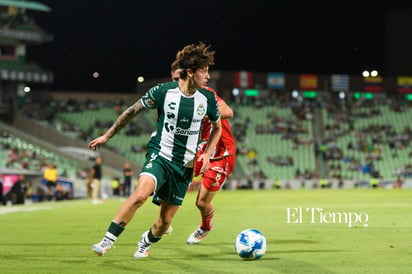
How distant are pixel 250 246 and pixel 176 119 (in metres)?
1.81

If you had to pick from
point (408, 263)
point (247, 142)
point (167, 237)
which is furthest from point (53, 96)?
point (408, 263)

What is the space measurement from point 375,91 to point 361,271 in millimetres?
73331

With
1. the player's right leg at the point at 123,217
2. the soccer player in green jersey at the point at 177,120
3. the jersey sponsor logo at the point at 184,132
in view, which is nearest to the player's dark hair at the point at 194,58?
the soccer player in green jersey at the point at 177,120

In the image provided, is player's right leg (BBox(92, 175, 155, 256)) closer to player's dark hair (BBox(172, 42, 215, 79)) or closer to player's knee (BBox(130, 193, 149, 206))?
player's knee (BBox(130, 193, 149, 206))

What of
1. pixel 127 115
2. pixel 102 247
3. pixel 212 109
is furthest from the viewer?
pixel 212 109

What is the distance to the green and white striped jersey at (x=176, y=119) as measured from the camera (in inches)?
349

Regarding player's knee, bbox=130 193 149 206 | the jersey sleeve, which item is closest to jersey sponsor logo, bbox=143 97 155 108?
the jersey sleeve

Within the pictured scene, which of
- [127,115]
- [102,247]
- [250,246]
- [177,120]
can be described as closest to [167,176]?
[177,120]

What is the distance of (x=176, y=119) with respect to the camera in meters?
8.88

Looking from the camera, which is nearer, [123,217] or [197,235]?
[123,217]

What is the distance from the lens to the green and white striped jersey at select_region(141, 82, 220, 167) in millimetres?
8859

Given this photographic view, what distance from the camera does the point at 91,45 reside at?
85688 mm

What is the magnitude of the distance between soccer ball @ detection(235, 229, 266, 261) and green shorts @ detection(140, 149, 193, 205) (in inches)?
37.3

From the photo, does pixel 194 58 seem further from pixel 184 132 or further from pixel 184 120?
pixel 184 132
